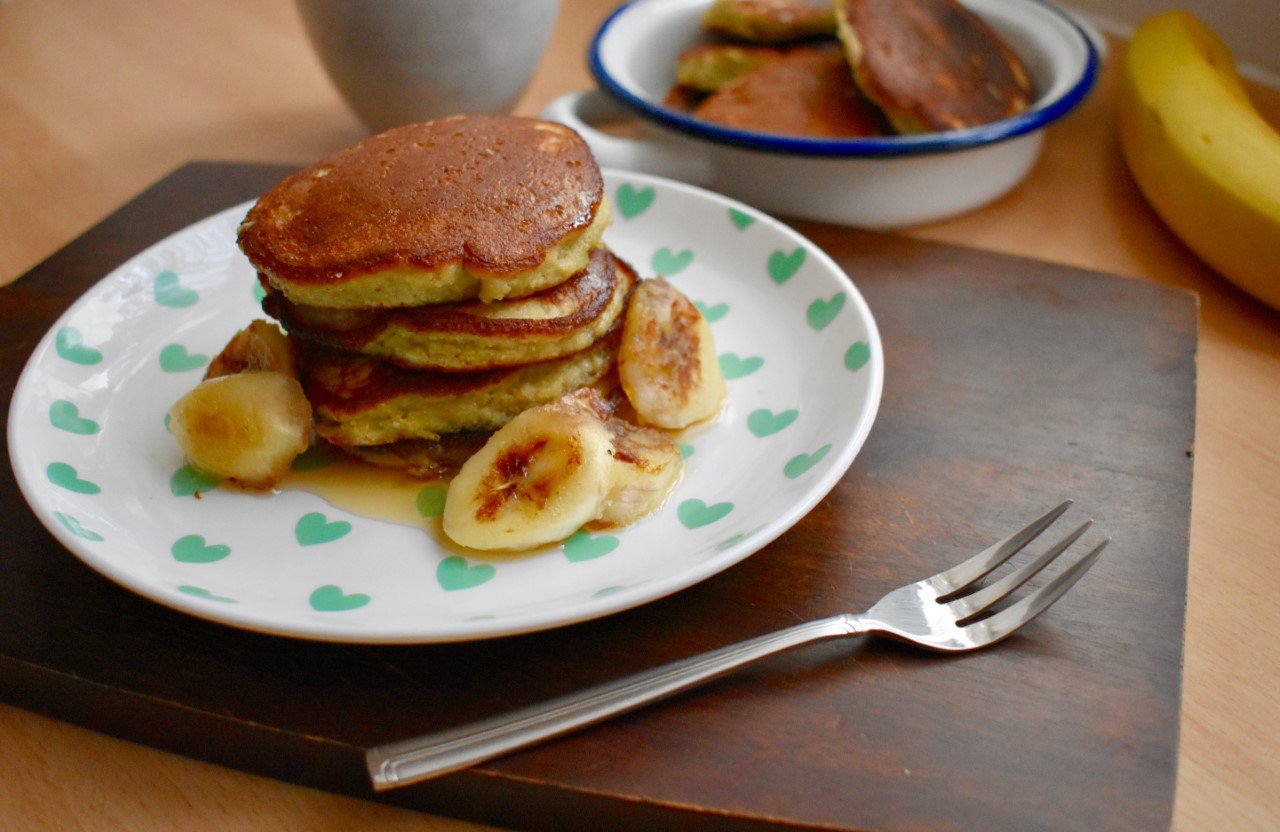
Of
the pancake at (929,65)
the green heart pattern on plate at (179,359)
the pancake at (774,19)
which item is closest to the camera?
the green heart pattern on plate at (179,359)

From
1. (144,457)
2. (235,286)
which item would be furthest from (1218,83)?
(144,457)

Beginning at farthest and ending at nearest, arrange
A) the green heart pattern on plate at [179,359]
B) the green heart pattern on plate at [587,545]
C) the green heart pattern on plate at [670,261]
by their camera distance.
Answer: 1. the green heart pattern on plate at [670,261]
2. the green heart pattern on plate at [179,359]
3. the green heart pattern on plate at [587,545]

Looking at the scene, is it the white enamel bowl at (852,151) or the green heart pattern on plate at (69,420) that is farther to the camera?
the white enamel bowl at (852,151)

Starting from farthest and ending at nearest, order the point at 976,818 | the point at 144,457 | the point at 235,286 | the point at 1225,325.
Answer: the point at 1225,325
the point at 235,286
the point at 144,457
the point at 976,818

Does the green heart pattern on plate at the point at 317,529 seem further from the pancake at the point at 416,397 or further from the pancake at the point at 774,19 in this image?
the pancake at the point at 774,19

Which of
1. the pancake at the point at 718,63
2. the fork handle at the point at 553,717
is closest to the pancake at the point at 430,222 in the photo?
the fork handle at the point at 553,717

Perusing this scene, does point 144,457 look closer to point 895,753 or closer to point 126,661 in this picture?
point 126,661

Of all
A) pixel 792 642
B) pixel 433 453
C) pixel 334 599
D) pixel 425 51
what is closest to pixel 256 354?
pixel 433 453
